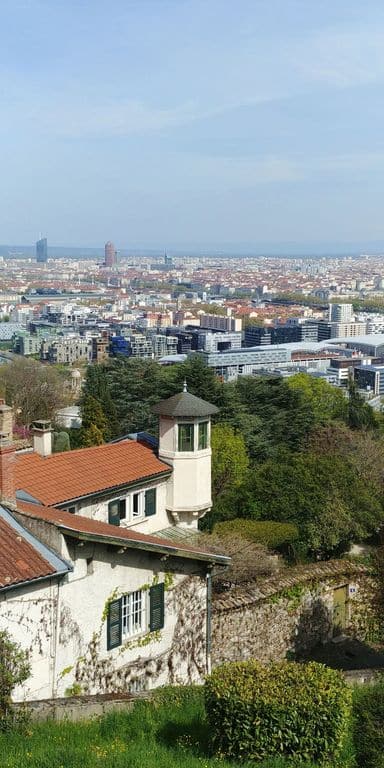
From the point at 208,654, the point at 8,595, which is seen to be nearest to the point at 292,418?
the point at 208,654

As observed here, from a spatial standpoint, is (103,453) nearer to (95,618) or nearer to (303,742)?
(95,618)

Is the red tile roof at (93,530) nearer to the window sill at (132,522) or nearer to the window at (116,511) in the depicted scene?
the window at (116,511)

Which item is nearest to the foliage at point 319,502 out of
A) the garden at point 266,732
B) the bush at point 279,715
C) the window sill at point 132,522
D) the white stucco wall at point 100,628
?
the window sill at point 132,522

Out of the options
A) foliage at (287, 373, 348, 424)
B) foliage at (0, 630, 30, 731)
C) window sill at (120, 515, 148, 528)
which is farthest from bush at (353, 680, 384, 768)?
foliage at (287, 373, 348, 424)

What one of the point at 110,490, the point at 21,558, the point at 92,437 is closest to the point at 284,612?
the point at 110,490

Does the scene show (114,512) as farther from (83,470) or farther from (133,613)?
(133,613)

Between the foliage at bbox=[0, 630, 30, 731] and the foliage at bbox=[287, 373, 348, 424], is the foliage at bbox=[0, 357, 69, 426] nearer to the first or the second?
the foliage at bbox=[287, 373, 348, 424]
